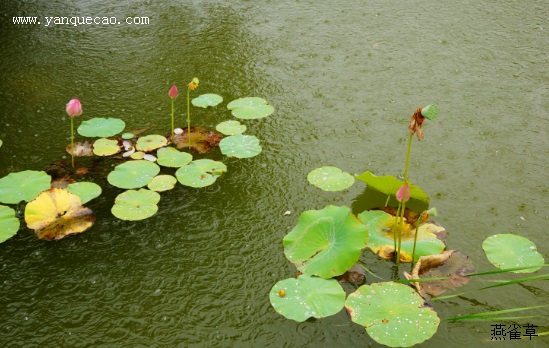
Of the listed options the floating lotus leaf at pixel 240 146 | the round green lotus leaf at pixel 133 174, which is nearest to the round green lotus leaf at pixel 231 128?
the floating lotus leaf at pixel 240 146

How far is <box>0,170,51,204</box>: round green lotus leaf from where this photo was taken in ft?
6.59

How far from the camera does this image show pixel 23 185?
6.77ft

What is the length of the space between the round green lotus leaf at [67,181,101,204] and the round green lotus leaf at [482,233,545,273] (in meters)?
1.48

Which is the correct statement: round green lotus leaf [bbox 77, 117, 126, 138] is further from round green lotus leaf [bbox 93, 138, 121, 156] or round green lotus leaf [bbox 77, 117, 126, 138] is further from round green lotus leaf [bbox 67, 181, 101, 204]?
round green lotus leaf [bbox 67, 181, 101, 204]

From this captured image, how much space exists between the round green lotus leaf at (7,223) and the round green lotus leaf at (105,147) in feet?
1.47

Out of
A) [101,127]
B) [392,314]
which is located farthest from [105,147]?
[392,314]

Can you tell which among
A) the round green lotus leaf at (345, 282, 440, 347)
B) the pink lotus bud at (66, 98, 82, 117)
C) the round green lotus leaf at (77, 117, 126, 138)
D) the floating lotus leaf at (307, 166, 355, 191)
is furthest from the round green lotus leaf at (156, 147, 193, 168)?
the round green lotus leaf at (345, 282, 440, 347)

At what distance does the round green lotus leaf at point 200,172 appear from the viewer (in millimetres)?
2111

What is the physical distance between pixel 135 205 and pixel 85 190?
0.24 meters

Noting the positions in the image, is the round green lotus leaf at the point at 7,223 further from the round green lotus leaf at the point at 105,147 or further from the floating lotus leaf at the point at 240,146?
the floating lotus leaf at the point at 240,146

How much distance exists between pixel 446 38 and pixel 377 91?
719 mm

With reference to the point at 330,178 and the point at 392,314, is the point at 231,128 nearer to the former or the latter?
the point at 330,178

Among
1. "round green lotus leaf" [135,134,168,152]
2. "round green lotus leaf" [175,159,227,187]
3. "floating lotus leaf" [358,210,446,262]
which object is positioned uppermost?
"round green lotus leaf" [135,134,168,152]

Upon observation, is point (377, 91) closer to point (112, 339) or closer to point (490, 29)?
point (490, 29)
